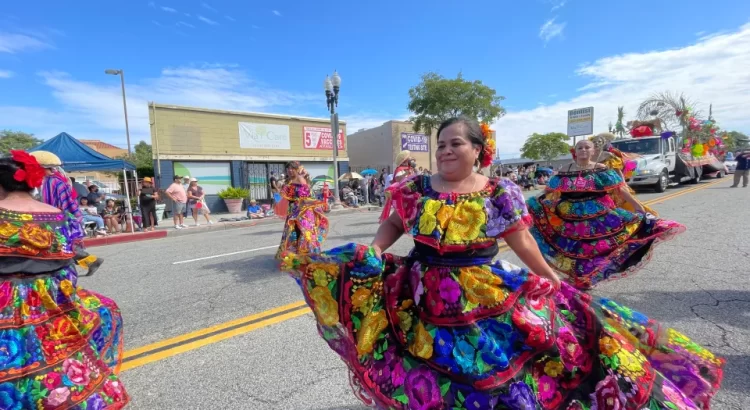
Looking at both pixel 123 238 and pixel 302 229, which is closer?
pixel 302 229

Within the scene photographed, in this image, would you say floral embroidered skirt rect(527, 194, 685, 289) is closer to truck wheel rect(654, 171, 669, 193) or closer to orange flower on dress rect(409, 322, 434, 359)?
orange flower on dress rect(409, 322, 434, 359)

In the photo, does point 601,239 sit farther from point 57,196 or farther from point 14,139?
point 14,139

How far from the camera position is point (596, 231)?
13.9ft

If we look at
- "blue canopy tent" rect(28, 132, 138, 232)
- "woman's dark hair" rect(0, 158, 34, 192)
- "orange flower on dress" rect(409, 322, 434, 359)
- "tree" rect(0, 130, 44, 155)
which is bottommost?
"orange flower on dress" rect(409, 322, 434, 359)

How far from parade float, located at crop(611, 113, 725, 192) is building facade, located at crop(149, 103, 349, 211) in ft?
50.9

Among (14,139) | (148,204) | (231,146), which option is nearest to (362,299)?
(148,204)

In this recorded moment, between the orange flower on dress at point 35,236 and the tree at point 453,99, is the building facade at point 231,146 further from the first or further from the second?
the orange flower on dress at point 35,236

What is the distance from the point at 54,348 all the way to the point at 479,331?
242cm

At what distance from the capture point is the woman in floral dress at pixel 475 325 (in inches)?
69.4

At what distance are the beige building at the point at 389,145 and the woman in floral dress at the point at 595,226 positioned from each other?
85.7 feet

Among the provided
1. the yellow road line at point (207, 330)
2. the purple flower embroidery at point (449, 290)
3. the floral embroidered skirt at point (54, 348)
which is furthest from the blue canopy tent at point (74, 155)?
the purple flower embroidery at point (449, 290)

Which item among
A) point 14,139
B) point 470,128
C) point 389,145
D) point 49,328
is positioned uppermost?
point 14,139

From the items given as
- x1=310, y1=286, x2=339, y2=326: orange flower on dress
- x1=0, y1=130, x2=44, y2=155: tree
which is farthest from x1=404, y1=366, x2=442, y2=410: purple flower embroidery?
x1=0, y1=130, x2=44, y2=155: tree

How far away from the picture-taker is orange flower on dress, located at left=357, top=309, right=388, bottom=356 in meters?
1.92
